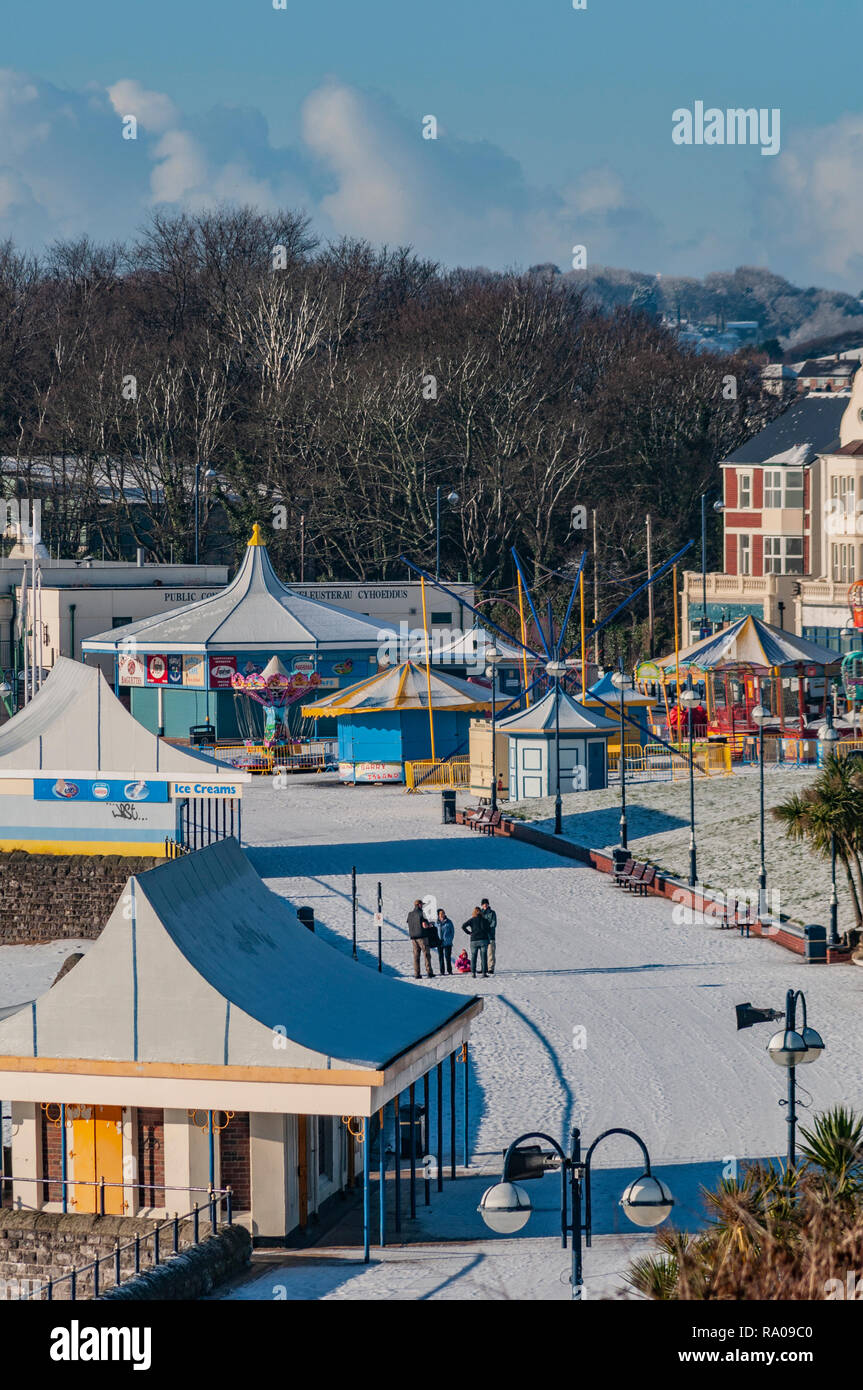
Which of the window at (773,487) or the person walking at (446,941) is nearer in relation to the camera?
the person walking at (446,941)

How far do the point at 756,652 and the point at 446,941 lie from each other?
1156 inches

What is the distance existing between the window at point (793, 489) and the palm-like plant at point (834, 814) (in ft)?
150

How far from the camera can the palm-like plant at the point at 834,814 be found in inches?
1244

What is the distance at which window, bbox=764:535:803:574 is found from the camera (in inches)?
3031

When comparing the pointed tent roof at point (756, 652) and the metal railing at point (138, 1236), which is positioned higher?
the pointed tent roof at point (756, 652)

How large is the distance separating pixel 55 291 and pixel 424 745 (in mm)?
77466

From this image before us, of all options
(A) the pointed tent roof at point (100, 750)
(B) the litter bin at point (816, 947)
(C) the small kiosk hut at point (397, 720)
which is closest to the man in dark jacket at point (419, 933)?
(B) the litter bin at point (816, 947)

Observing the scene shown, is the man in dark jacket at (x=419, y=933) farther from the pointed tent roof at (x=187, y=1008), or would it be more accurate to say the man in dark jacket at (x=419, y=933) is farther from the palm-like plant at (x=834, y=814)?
the pointed tent roof at (x=187, y=1008)

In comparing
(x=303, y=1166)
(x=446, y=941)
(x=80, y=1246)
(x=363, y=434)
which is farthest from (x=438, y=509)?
(x=80, y=1246)

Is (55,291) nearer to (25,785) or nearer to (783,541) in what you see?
(783,541)

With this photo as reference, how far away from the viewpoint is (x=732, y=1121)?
22062 mm

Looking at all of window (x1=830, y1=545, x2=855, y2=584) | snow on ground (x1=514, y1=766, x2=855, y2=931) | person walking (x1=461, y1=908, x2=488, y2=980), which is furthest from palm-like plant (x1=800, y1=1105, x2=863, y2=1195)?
window (x1=830, y1=545, x2=855, y2=584)

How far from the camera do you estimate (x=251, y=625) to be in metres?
62.2
